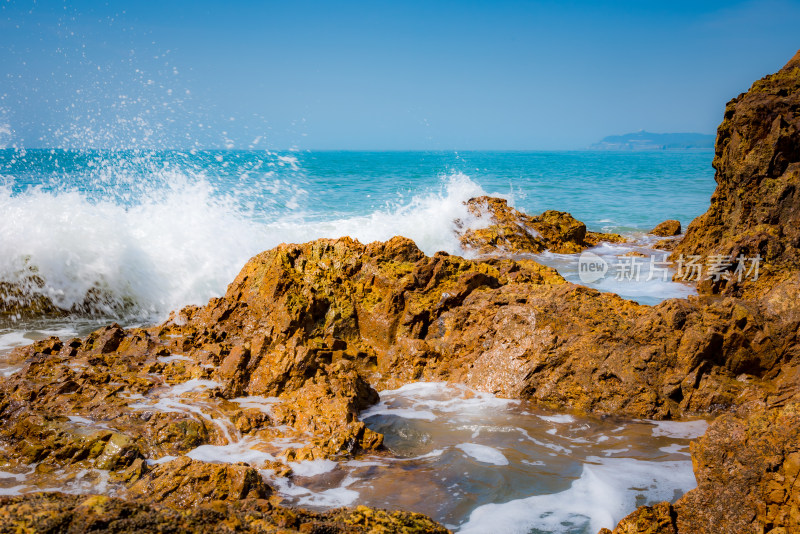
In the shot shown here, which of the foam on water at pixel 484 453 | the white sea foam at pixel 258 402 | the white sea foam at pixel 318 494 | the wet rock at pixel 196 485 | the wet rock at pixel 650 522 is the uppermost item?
the wet rock at pixel 650 522

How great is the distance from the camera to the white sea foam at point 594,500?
2678mm

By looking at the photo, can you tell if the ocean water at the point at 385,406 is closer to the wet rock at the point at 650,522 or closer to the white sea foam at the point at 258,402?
the white sea foam at the point at 258,402

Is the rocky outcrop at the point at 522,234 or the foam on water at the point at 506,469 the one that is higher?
the rocky outcrop at the point at 522,234

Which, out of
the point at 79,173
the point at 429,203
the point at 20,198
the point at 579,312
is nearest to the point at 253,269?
the point at 579,312

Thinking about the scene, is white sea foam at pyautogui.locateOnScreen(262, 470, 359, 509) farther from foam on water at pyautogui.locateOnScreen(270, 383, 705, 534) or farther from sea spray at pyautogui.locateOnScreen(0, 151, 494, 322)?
sea spray at pyautogui.locateOnScreen(0, 151, 494, 322)

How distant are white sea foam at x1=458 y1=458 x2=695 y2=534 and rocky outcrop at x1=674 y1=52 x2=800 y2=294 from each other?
11.4 feet

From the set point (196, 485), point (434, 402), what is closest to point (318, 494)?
point (196, 485)

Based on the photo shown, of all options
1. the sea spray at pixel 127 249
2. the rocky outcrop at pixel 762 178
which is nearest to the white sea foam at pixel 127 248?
the sea spray at pixel 127 249

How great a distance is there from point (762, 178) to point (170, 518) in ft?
25.1

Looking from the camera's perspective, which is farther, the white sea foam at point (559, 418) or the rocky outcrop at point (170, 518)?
the white sea foam at point (559, 418)

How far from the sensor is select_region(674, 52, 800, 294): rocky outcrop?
602 cm

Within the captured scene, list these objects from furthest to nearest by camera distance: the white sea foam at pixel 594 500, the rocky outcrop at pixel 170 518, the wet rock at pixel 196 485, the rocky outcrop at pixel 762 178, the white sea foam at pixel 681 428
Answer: the rocky outcrop at pixel 762 178
the white sea foam at pixel 681 428
the white sea foam at pixel 594 500
the wet rock at pixel 196 485
the rocky outcrop at pixel 170 518

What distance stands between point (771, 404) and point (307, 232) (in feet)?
32.2

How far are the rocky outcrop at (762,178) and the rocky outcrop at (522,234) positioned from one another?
3.39m
